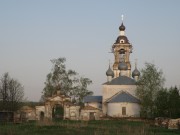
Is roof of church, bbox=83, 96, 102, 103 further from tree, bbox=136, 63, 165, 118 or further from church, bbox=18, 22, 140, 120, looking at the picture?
tree, bbox=136, 63, 165, 118

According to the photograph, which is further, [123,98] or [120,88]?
[120,88]

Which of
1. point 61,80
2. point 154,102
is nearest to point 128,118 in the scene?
point 154,102

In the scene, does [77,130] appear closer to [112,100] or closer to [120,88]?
[112,100]

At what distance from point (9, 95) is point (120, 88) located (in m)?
17.4

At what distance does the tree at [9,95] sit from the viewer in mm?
56344

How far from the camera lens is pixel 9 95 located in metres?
57.8

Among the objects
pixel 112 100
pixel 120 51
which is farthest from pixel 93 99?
pixel 112 100

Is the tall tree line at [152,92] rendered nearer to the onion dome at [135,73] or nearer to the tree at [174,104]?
the tree at [174,104]

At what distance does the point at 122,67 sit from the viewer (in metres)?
67.9

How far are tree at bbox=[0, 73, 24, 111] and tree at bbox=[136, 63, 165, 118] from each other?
1753 centimetres

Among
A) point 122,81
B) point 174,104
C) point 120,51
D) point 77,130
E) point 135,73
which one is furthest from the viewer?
point 120,51

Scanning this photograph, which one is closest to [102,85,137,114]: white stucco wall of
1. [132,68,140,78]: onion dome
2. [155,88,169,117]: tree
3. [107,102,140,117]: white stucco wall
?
[107,102,140,117]: white stucco wall

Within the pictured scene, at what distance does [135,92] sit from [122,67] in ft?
23.4

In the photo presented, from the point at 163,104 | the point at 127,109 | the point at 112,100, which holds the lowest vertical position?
the point at 127,109
